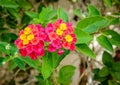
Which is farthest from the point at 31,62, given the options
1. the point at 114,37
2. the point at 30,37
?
the point at 114,37

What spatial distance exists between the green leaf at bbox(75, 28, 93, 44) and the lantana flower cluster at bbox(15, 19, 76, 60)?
8 cm

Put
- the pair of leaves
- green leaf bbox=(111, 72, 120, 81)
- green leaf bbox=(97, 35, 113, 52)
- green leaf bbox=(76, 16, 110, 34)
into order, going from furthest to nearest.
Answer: green leaf bbox=(111, 72, 120, 81) → green leaf bbox=(97, 35, 113, 52) → green leaf bbox=(76, 16, 110, 34) → the pair of leaves

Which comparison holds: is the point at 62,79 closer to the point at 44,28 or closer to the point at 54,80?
the point at 54,80

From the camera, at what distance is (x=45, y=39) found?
1.16 meters

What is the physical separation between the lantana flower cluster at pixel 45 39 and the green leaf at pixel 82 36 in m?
0.08

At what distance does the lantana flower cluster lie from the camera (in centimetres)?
114

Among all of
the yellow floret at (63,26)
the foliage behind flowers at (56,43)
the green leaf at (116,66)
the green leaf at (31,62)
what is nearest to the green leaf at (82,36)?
the foliage behind flowers at (56,43)

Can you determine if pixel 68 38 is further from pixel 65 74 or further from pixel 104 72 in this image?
pixel 104 72

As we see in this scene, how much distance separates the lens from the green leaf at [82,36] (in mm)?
1255

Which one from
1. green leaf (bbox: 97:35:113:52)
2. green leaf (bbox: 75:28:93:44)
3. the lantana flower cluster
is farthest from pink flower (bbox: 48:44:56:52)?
green leaf (bbox: 97:35:113:52)

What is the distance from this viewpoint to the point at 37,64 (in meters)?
1.40

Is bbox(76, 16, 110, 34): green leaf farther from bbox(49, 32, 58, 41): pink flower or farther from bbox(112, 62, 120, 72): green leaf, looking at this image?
bbox(112, 62, 120, 72): green leaf

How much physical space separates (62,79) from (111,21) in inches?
13.4

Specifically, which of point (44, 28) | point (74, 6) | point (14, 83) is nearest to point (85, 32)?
point (44, 28)
